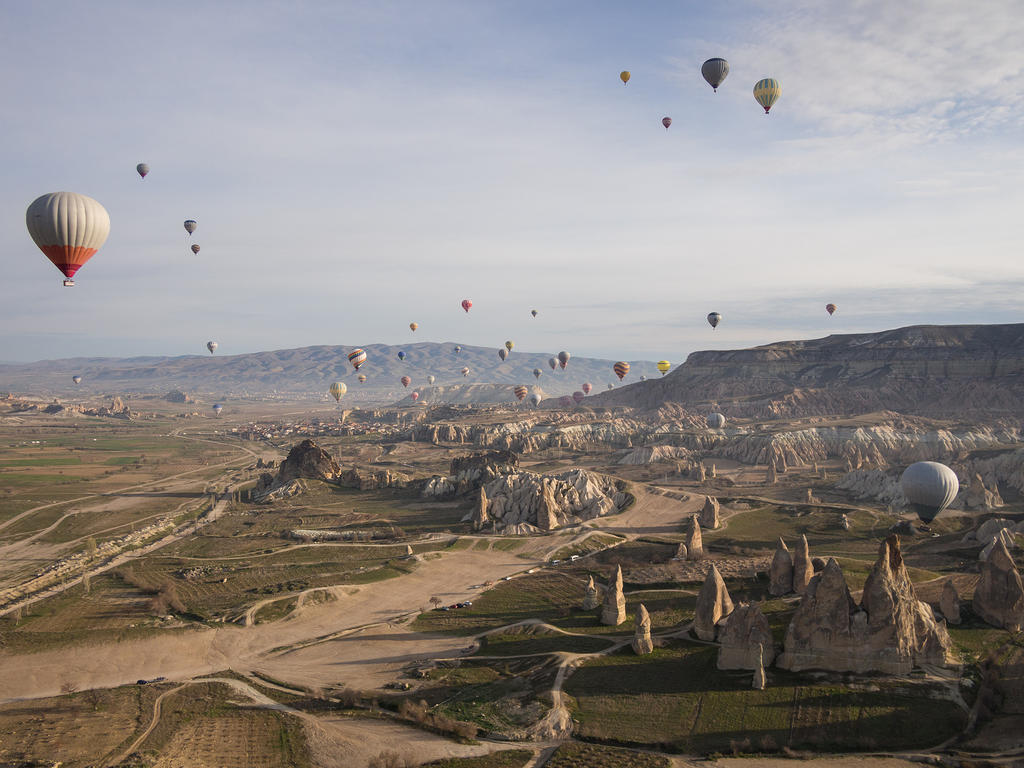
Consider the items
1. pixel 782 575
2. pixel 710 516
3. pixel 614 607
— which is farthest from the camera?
pixel 710 516

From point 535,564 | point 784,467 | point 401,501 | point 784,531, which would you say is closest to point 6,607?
point 535,564

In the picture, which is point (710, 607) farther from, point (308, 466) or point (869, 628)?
point (308, 466)

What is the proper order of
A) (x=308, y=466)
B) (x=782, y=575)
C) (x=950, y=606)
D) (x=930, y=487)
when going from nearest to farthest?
→ 1. (x=950, y=606)
2. (x=782, y=575)
3. (x=930, y=487)
4. (x=308, y=466)

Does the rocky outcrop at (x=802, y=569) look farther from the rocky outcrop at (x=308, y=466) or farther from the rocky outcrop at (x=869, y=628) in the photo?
the rocky outcrop at (x=308, y=466)

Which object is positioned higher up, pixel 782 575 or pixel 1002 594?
pixel 1002 594

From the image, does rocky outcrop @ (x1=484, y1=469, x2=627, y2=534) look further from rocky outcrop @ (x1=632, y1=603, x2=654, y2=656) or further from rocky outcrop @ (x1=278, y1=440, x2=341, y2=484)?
rocky outcrop @ (x1=632, y1=603, x2=654, y2=656)

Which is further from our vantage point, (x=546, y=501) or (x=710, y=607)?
(x=546, y=501)

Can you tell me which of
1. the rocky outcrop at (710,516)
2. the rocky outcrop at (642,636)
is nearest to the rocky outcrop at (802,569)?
the rocky outcrop at (642,636)

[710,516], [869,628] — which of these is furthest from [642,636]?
[710,516]
